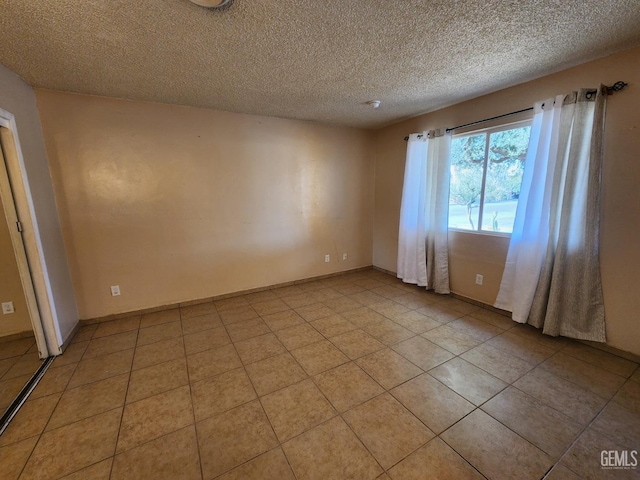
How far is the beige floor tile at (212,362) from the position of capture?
1974 mm

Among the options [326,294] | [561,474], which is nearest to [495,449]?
[561,474]

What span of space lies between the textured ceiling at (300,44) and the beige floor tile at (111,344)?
2346mm

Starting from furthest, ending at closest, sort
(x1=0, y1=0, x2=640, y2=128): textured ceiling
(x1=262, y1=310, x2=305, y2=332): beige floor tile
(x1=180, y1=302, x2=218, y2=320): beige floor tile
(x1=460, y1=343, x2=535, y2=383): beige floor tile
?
1. (x1=180, y1=302, x2=218, y2=320): beige floor tile
2. (x1=262, y1=310, x2=305, y2=332): beige floor tile
3. (x1=460, y1=343, x2=535, y2=383): beige floor tile
4. (x1=0, y1=0, x2=640, y2=128): textured ceiling

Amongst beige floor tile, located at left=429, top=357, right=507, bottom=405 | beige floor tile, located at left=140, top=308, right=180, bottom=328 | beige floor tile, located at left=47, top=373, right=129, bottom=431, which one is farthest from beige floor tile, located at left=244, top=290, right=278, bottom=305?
beige floor tile, located at left=429, top=357, right=507, bottom=405

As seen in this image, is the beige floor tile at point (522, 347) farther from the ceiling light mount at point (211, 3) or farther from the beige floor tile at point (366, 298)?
the ceiling light mount at point (211, 3)

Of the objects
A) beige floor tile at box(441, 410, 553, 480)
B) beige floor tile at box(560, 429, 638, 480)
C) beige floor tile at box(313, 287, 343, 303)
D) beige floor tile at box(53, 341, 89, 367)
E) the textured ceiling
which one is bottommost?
beige floor tile at box(560, 429, 638, 480)

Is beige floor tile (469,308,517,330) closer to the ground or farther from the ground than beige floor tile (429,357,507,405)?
farther from the ground

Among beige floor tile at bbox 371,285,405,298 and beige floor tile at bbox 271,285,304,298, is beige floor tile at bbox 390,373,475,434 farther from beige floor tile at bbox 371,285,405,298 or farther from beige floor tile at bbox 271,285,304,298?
beige floor tile at bbox 271,285,304,298

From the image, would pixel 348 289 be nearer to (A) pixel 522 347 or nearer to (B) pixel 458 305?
(B) pixel 458 305

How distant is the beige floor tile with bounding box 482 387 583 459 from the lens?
138cm

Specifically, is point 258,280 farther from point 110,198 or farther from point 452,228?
point 452,228

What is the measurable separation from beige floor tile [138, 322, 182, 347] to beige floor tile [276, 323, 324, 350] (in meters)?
1.05

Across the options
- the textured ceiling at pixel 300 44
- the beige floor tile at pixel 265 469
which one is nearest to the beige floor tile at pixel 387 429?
the beige floor tile at pixel 265 469

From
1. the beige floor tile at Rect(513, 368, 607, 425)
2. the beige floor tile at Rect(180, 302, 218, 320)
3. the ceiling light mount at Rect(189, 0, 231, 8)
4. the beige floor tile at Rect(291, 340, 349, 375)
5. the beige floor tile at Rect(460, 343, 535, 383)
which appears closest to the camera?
the ceiling light mount at Rect(189, 0, 231, 8)
